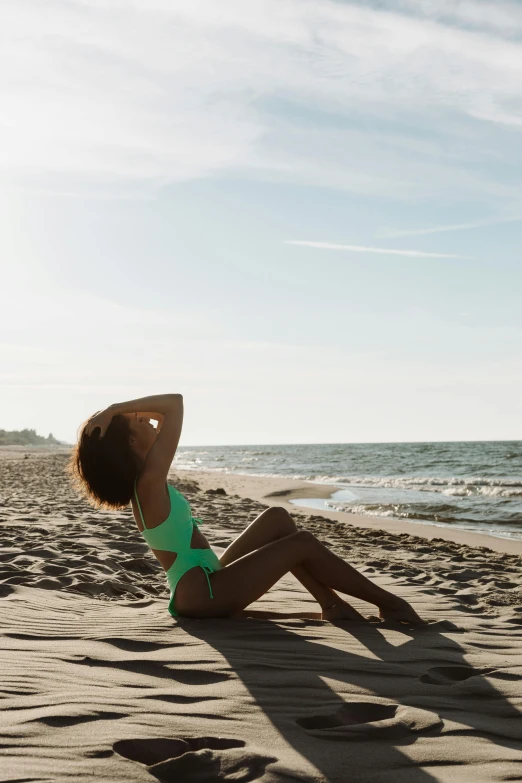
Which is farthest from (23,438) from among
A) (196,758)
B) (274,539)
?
(196,758)

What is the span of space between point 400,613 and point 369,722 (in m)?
1.53

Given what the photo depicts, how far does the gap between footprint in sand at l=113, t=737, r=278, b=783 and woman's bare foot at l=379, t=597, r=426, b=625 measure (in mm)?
1937

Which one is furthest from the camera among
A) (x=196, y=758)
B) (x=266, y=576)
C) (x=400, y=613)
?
(x=400, y=613)

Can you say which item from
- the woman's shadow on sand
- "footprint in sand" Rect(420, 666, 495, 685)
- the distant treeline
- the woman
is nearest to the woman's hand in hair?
the woman

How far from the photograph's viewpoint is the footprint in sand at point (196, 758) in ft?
6.86

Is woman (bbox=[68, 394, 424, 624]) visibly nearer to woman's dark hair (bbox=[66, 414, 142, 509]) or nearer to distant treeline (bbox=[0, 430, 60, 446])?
woman's dark hair (bbox=[66, 414, 142, 509])

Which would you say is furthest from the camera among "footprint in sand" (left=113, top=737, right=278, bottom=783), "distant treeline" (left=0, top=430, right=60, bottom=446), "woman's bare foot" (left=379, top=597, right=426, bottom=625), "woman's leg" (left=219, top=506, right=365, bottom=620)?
"distant treeline" (left=0, top=430, right=60, bottom=446)

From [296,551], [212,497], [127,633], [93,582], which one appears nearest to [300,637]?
[296,551]

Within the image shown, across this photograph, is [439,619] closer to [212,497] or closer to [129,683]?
[129,683]

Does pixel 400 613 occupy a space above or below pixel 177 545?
below

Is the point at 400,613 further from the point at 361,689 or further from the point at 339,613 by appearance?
the point at 361,689

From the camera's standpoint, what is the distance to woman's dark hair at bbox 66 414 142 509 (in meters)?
3.90

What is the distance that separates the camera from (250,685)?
2.92 meters

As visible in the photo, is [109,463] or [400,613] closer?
[109,463]
